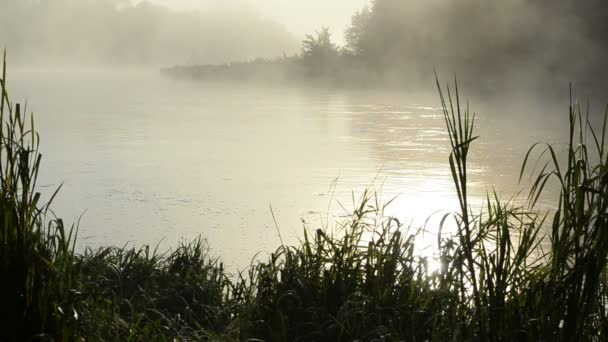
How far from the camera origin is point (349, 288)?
2.25 meters

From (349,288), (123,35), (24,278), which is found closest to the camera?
(24,278)

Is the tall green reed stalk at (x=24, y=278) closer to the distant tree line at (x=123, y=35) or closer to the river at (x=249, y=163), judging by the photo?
the river at (x=249, y=163)

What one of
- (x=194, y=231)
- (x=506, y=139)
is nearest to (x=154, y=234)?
(x=194, y=231)

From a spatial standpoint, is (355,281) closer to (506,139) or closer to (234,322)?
(234,322)

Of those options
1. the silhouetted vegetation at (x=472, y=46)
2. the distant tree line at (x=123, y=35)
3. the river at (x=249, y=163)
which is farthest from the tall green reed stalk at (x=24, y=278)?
the distant tree line at (x=123, y=35)

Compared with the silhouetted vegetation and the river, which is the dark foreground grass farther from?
the silhouetted vegetation

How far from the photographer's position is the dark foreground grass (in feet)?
5.46

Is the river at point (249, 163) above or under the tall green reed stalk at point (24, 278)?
under

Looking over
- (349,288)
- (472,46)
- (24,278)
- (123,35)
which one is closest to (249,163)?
(349,288)

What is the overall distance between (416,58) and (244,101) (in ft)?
18.8

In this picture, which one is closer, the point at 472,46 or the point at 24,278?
the point at 24,278

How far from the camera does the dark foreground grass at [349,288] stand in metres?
1.66

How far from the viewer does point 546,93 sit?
12461mm

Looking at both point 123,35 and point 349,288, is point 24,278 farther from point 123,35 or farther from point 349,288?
point 123,35
